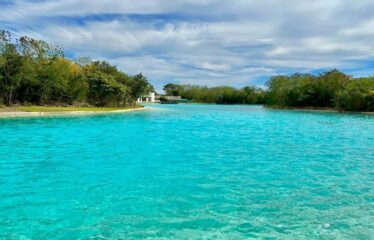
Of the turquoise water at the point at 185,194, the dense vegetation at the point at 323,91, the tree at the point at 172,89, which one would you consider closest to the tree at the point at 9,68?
the turquoise water at the point at 185,194

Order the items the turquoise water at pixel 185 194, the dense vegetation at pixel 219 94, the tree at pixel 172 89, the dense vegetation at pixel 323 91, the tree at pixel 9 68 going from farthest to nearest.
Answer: the tree at pixel 172 89
the dense vegetation at pixel 219 94
the dense vegetation at pixel 323 91
the tree at pixel 9 68
the turquoise water at pixel 185 194

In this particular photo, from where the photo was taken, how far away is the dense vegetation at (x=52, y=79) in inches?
1871

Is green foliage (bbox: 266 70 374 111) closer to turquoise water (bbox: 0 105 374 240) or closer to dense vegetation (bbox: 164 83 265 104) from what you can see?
dense vegetation (bbox: 164 83 265 104)

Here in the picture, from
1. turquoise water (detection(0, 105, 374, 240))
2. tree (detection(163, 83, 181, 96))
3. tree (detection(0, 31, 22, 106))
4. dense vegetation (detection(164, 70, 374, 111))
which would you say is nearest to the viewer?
turquoise water (detection(0, 105, 374, 240))

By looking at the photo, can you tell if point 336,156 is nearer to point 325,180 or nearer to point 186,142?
point 325,180

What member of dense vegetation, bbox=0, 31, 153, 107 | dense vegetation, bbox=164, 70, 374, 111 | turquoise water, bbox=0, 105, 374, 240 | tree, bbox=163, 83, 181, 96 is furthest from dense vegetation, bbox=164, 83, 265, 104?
turquoise water, bbox=0, 105, 374, 240

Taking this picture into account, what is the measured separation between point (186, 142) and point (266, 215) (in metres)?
11.7

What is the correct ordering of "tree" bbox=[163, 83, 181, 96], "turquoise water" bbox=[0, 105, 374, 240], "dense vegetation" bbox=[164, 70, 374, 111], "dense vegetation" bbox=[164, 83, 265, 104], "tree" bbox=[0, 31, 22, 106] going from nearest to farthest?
"turquoise water" bbox=[0, 105, 374, 240] → "tree" bbox=[0, 31, 22, 106] → "dense vegetation" bbox=[164, 70, 374, 111] → "dense vegetation" bbox=[164, 83, 265, 104] → "tree" bbox=[163, 83, 181, 96]

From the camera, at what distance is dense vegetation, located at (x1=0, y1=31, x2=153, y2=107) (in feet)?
156

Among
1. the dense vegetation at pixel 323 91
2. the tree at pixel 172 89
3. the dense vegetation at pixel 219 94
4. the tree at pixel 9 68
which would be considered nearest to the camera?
the tree at pixel 9 68

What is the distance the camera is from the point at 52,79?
5341 cm

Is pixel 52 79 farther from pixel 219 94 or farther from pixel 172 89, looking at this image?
pixel 172 89

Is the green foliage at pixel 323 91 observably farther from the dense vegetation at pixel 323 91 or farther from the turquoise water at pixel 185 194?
the turquoise water at pixel 185 194

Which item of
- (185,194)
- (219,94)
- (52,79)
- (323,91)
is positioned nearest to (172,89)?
(219,94)
